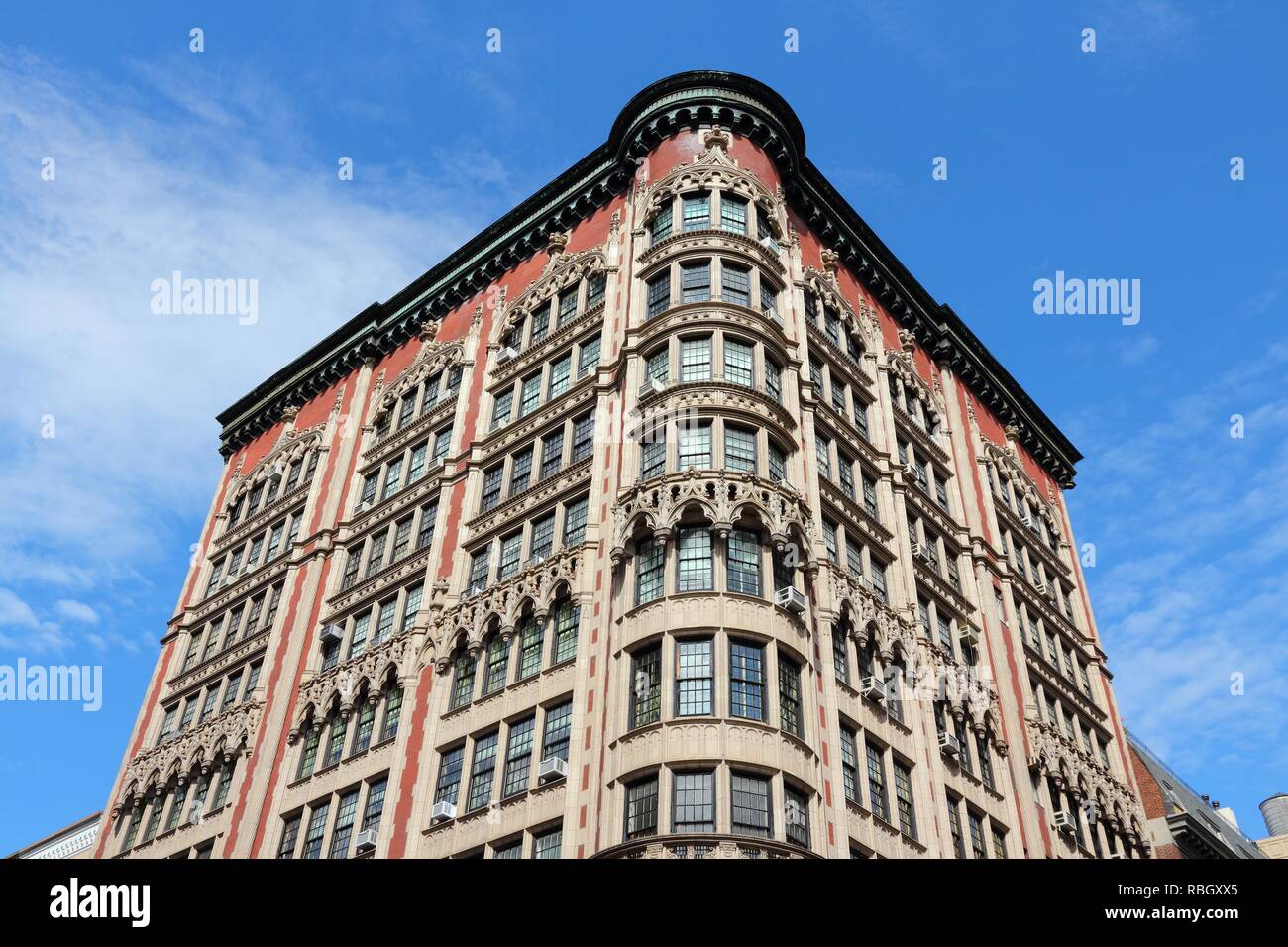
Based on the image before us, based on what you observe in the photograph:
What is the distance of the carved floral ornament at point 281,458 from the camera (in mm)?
58469

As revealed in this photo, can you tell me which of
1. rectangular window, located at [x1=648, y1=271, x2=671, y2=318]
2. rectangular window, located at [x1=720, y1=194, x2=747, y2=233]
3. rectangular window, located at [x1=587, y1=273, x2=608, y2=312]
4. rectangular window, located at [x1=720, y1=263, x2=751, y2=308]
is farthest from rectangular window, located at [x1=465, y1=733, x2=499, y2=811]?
rectangular window, located at [x1=720, y1=194, x2=747, y2=233]

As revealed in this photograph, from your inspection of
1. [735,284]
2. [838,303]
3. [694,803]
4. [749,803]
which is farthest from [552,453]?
[749,803]

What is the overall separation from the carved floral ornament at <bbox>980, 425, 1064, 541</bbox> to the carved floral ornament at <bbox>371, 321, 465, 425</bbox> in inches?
935

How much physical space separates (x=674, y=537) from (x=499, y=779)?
8.41m

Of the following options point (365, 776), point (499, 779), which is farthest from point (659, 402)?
point (365, 776)

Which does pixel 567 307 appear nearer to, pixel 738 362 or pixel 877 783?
pixel 738 362

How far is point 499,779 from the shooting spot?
35312 mm

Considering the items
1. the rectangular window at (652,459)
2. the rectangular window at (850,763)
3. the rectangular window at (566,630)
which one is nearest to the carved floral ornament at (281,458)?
the rectangular window at (566,630)

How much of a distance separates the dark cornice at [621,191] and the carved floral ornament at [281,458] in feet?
9.87

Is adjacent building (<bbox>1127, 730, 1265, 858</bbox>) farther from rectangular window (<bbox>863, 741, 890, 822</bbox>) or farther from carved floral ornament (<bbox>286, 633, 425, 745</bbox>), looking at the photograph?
carved floral ornament (<bbox>286, 633, 425, 745</bbox>)

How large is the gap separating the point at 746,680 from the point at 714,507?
5.17m

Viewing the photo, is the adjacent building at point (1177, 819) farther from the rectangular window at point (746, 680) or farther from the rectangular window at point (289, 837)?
the rectangular window at point (289, 837)
